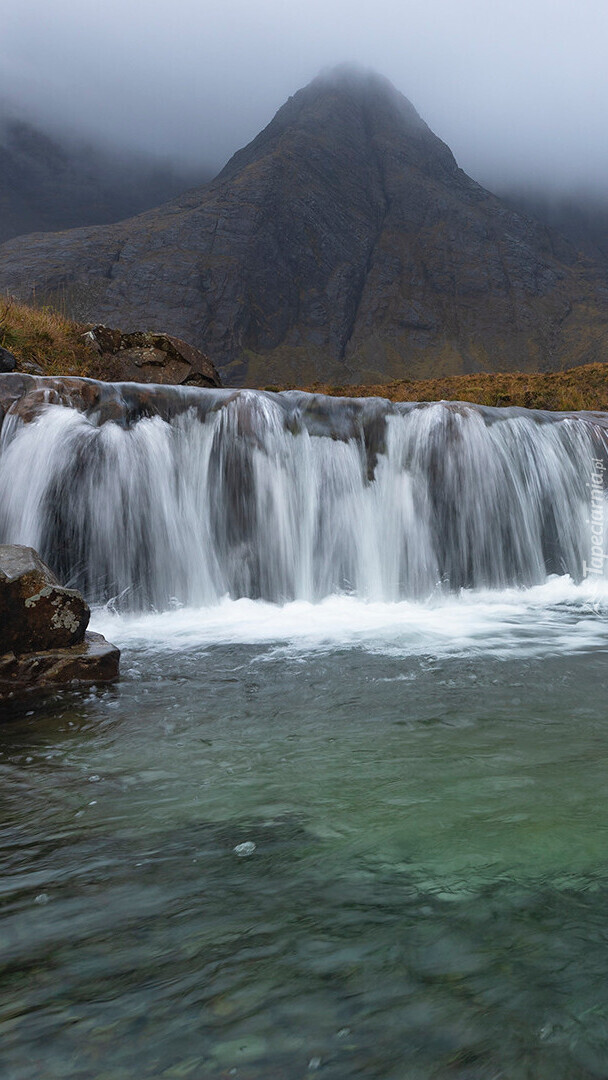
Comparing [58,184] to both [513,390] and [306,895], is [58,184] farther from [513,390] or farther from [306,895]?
[306,895]

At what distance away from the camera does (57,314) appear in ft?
54.8

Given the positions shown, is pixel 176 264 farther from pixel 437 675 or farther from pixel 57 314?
pixel 437 675

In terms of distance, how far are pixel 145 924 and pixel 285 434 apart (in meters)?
9.07

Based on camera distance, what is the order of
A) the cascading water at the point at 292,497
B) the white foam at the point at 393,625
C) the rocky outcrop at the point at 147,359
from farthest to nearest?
1. the rocky outcrop at the point at 147,359
2. the cascading water at the point at 292,497
3. the white foam at the point at 393,625

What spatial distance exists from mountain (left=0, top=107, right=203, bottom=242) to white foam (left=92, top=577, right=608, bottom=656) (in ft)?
577

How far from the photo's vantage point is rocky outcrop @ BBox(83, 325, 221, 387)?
14.9m

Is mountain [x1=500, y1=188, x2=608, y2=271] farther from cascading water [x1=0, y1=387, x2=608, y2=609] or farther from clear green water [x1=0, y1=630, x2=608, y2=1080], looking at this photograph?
clear green water [x1=0, y1=630, x2=608, y2=1080]

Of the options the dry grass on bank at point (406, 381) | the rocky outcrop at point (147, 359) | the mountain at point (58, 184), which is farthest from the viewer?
the mountain at point (58, 184)

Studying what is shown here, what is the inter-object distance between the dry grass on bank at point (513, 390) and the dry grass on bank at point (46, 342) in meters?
8.92

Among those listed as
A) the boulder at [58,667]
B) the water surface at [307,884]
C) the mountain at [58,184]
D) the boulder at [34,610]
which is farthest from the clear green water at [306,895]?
the mountain at [58,184]

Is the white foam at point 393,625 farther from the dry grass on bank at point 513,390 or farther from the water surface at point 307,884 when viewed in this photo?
the dry grass on bank at point 513,390

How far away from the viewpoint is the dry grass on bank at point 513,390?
20.9 m

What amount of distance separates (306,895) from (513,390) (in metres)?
21.7

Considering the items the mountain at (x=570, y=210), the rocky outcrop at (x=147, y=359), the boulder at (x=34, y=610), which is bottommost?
the boulder at (x=34, y=610)
